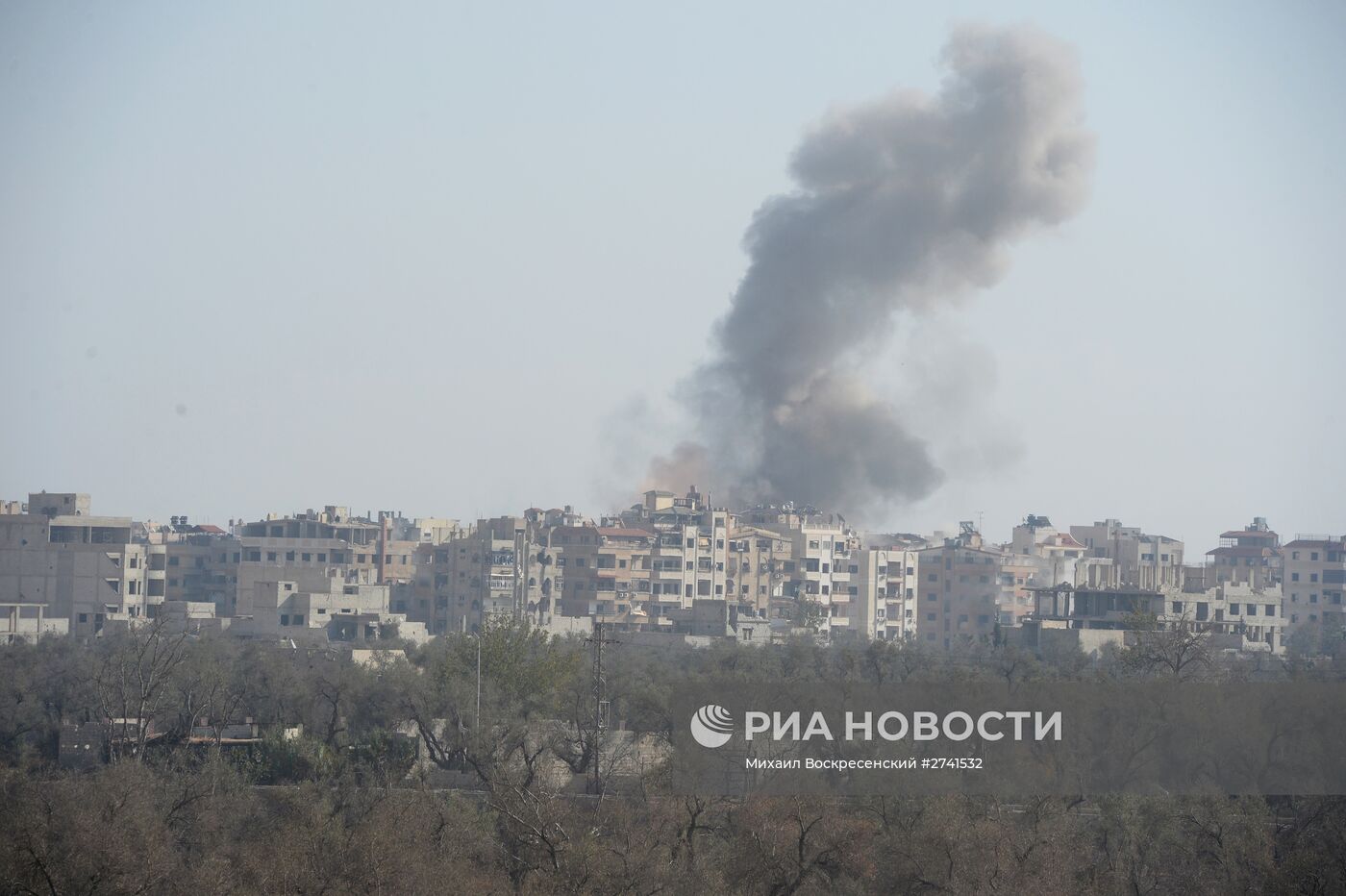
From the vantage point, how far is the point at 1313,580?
79875 millimetres

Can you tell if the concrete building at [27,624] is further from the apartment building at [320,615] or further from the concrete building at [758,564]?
the concrete building at [758,564]

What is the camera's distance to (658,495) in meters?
82.6

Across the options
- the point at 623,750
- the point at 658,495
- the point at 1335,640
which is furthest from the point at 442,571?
the point at 623,750

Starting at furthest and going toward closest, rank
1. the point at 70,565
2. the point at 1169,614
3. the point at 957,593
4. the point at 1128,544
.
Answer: the point at 1128,544, the point at 957,593, the point at 70,565, the point at 1169,614

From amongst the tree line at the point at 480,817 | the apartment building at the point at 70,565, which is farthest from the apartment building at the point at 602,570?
the tree line at the point at 480,817

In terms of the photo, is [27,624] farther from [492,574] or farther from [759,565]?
[759,565]

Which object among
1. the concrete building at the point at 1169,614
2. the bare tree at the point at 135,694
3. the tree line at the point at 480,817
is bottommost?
the tree line at the point at 480,817

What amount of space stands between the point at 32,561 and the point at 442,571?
15.5 metres

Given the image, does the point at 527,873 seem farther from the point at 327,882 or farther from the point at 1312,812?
the point at 1312,812
